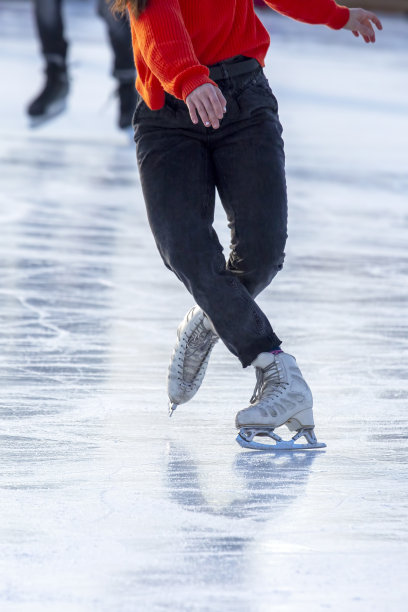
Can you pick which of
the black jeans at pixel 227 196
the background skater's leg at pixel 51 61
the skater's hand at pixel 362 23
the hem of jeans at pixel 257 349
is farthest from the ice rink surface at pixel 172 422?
the background skater's leg at pixel 51 61

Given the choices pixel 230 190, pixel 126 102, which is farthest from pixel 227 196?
pixel 126 102

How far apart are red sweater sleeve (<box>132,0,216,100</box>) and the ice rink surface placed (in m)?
0.69

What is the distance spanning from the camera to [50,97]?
8.22 metres

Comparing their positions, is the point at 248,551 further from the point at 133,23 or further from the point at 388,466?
the point at 133,23

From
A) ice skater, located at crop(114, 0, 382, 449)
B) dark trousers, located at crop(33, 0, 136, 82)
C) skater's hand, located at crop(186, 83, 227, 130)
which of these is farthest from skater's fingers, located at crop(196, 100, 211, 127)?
dark trousers, located at crop(33, 0, 136, 82)

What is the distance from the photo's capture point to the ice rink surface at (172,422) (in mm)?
2098

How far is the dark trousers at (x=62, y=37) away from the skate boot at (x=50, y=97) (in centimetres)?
11

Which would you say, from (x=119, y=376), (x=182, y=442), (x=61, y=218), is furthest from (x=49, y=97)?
(x=182, y=442)

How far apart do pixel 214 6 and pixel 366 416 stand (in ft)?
2.99

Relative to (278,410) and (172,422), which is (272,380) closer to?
(278,410)

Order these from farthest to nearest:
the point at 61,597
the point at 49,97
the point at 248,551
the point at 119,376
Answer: the point at 49,97 < the point at 119,376 < the point at 248,551 < the point at 61,597

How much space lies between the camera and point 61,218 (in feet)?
18.3

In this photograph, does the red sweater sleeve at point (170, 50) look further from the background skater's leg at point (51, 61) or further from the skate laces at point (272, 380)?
the background skater's leg at point (51, 61)

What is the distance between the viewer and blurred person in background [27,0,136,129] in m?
7.59
